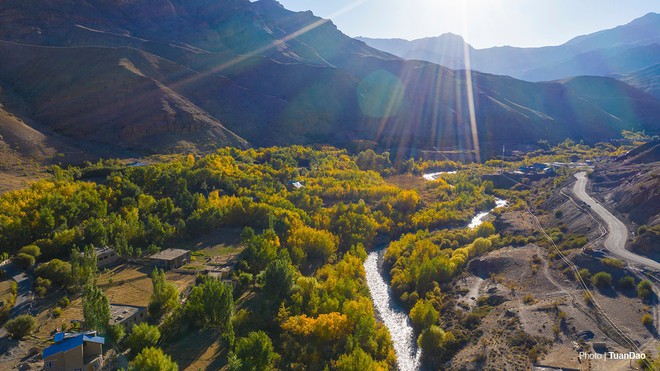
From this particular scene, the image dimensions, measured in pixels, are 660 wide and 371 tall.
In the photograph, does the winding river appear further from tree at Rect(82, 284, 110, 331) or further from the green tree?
tree at Rect(82, 284, 110, 331)

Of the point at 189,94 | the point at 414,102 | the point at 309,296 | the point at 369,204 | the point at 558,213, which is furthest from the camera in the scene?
the point at 414,102

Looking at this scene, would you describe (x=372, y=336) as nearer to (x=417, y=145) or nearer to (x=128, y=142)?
(x=128, y=142)

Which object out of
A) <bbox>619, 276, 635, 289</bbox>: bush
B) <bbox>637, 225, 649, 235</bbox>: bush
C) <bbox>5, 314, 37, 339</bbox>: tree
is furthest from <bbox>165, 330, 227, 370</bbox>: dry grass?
<bbox>637, 225, 649, 235</bbox>: bush

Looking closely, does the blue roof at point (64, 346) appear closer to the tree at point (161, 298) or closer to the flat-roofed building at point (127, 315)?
the flat-roofed building at point (127, 315)

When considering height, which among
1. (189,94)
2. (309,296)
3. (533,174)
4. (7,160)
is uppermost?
(189,94)

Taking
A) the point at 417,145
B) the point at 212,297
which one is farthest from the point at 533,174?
the point at 212,297

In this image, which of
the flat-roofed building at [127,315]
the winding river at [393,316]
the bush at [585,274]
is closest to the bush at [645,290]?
the bush at [585,274]

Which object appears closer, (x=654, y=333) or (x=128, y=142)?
(x=654, y=333)
